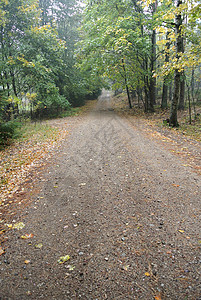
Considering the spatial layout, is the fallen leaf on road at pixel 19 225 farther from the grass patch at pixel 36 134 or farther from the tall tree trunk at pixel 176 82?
the tall tree trunk at pixel 176 82

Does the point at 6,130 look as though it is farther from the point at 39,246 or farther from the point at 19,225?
the point at 39,246

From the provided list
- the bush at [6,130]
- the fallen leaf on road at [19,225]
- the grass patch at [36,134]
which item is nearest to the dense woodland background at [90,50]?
the grass patch at [36,134]

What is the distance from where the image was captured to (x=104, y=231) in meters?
3.25

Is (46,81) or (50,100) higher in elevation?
(46,81)

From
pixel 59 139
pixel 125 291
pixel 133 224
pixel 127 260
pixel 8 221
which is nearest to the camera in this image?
pixel 125 291

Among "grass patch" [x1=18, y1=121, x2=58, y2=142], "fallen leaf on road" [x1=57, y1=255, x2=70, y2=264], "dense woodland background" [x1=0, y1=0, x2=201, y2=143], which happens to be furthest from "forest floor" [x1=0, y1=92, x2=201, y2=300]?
"dense woodland background" [x1=0, y1=0, x2=201, y2=143]

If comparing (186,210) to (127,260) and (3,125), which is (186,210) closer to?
(127,260)

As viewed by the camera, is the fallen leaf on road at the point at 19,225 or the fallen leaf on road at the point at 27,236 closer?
the fallen leaf on road at the point at 27,236

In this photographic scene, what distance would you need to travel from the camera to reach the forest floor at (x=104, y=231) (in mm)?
2338

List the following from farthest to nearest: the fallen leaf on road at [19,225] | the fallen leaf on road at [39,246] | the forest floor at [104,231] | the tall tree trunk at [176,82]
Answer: the tall tree trunk at [176,82] < the fallen leaf on road at [19,225] < the fallen leaf on road at [39,246] < the forest floor at [104,231]

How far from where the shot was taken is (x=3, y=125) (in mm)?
8008

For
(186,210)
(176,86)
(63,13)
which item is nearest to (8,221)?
(186,210)

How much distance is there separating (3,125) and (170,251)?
8.06 meters

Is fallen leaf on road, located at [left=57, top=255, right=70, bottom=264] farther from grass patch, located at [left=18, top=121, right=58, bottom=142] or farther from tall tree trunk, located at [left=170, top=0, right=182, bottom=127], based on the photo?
tall tree trunk, located at [left=170, top=0, right=182, bottom=127]
